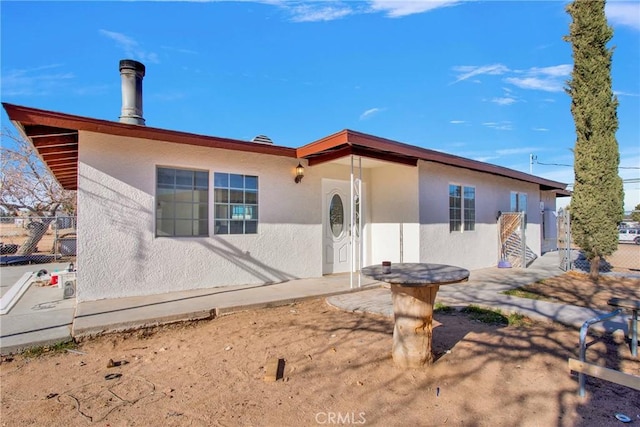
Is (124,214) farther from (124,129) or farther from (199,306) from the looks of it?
(199,306)

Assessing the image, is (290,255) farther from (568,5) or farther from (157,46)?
(568,5)

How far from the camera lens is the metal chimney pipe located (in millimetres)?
6516

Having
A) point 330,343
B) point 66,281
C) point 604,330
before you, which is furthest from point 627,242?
point 66,281

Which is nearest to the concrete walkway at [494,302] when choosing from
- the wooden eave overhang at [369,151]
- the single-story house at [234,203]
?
the single-story house at [234,203]

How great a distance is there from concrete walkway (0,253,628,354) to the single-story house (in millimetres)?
516

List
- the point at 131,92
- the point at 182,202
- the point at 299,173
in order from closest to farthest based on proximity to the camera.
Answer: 1. the point at 182,202
2. the point at 131,92
3. the point at 299,173

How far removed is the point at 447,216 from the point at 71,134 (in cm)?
837

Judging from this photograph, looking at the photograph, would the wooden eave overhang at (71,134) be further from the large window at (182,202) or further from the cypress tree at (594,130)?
the cypress tree at (594,130)

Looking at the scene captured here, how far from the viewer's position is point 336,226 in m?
8.35

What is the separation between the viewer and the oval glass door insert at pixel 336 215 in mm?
8227

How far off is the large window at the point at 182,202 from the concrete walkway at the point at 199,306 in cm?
117

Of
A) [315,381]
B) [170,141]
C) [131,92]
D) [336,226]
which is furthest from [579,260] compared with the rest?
[131,92]

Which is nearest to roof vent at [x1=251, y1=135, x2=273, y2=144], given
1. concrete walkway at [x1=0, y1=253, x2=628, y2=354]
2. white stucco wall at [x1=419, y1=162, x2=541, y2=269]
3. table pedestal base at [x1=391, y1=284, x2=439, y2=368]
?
concrete walkway at [x1=0, y1=253, x2=628, y2=354]

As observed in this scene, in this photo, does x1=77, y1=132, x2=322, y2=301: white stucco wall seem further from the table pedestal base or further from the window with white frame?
the window with white frame
